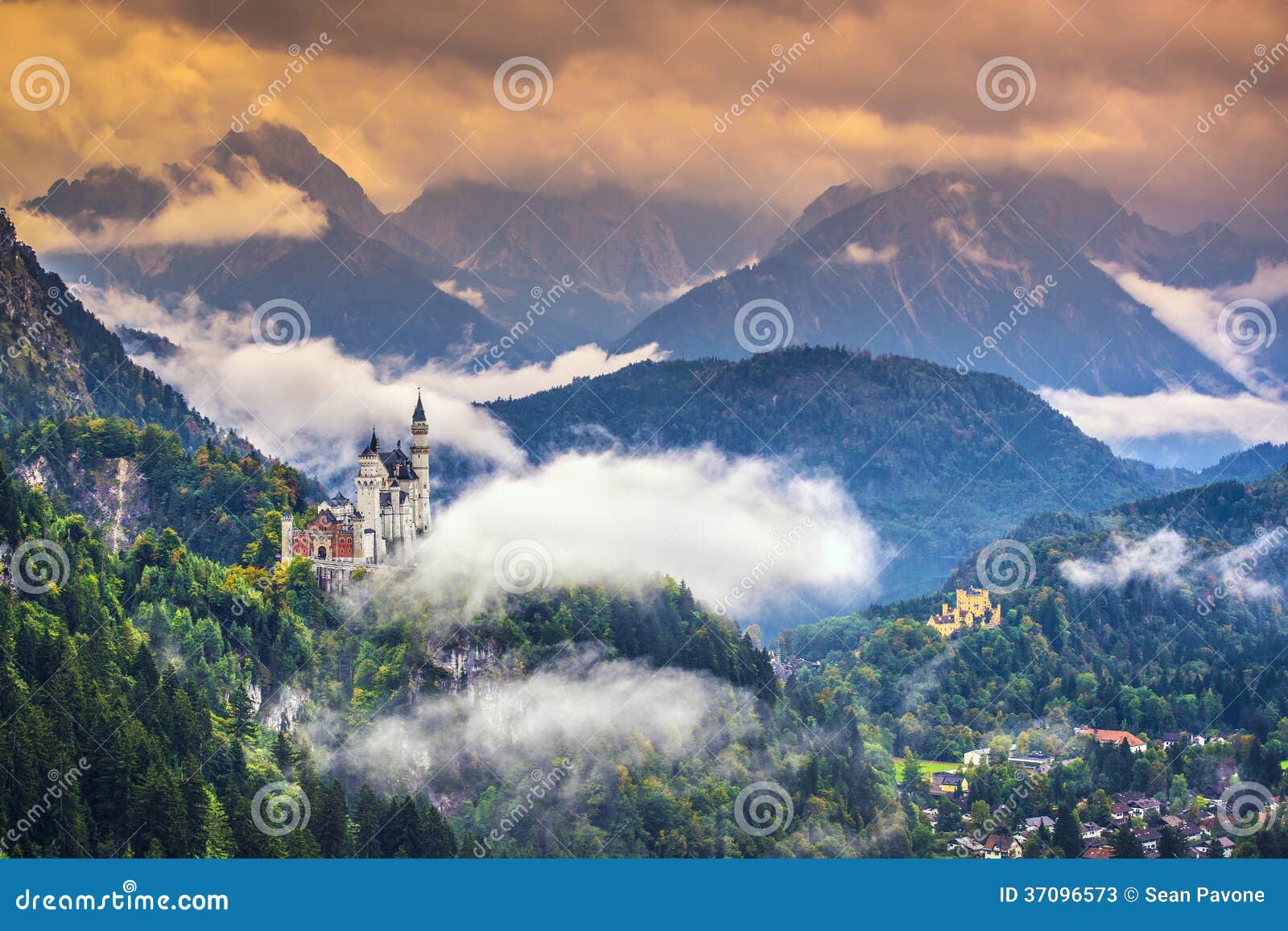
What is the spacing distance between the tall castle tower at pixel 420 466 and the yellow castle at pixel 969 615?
6807cm

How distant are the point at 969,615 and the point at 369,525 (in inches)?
3083

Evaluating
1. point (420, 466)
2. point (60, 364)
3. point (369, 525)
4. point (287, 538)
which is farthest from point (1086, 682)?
point (60, 364)

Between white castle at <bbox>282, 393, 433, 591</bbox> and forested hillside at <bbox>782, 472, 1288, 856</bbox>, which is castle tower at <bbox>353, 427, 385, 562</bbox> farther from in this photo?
forested hillside at <bbox>782, 472, 1288, 856</bbox>

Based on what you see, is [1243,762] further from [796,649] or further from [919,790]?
[796,649]

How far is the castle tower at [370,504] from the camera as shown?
130m

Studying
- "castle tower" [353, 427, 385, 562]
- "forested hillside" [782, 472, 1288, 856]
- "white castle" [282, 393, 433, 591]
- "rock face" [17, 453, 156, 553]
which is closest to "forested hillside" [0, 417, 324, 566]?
"rock face" [17, 453, 156, 553]

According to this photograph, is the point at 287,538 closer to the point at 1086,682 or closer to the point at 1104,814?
the point at 1104,814

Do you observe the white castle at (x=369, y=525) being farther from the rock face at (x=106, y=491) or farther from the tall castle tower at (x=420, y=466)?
the rock face at (x=106, y=491)

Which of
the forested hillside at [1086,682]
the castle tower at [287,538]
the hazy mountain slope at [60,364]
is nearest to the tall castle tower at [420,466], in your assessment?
the castle tower at [287,538]

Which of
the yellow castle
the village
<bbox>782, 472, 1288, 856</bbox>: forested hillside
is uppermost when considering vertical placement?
the yellow castle

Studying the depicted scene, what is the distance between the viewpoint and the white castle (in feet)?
428

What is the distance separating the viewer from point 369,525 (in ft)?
431

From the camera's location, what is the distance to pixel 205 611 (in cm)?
12525

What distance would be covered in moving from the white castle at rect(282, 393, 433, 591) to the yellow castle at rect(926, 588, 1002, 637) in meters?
69.9
